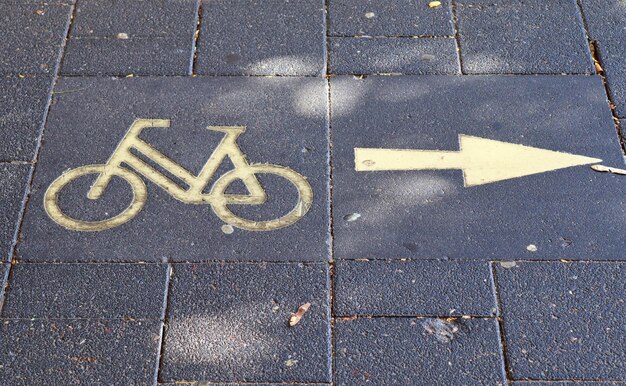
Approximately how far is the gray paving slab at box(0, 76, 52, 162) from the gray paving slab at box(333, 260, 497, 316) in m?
1.76

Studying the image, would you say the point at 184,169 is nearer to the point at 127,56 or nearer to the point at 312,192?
the point at 312,192

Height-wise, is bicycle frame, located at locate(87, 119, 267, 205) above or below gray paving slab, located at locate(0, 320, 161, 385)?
above

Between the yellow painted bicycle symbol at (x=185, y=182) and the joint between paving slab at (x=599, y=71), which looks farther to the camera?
the joint between paving slab at (x=599, y=71)

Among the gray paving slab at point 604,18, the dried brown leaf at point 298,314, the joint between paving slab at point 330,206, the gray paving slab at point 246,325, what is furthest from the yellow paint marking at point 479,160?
the gray paving slab at point 604,18

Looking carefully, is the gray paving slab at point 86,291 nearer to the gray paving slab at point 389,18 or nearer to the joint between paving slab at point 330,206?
the joint between paving slab at point 330,206

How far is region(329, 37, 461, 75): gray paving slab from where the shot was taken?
14.4 feet

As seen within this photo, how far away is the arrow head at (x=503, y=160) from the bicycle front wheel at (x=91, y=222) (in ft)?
5.31

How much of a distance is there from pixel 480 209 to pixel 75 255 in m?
1.91

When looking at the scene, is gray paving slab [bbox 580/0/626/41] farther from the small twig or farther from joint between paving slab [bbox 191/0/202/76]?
joint between paving slab [bbox 191/0/202/76]

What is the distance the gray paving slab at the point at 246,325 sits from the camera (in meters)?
3.22

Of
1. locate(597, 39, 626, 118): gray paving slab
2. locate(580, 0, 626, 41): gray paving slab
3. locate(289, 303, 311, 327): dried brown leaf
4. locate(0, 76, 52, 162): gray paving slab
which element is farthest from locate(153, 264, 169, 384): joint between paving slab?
locate(580, 0, 626, 41): gray paving slab

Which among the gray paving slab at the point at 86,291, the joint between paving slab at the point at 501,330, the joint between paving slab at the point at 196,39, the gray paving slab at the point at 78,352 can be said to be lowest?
the gray paving slab at the point at 78,352

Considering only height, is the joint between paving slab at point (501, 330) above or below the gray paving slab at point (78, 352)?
above

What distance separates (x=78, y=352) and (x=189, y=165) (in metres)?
1.10
